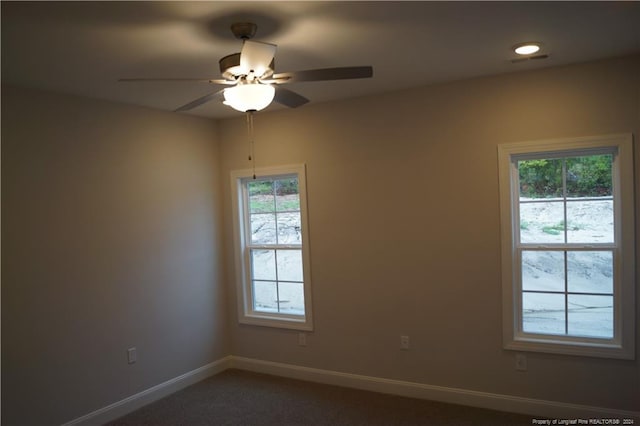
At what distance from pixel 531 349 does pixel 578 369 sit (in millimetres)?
320

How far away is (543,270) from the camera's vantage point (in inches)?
137

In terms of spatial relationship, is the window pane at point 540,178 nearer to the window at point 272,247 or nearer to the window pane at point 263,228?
the window at point 272,247

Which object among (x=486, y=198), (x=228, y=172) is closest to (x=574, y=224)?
(x=486, y=198)

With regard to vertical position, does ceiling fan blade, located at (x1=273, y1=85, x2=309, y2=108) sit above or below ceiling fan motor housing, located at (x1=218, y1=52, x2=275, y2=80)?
below

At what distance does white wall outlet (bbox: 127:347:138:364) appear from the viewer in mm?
3844

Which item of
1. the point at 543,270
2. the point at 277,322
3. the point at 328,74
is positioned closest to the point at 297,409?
the point at 277,322

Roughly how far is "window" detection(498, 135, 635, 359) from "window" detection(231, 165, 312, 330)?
178cm

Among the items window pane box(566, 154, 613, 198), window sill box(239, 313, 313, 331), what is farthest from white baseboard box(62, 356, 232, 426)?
window pane box(566, 154, 613, 198)

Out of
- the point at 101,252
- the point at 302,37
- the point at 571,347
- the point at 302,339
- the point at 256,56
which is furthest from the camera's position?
the point at 302,339

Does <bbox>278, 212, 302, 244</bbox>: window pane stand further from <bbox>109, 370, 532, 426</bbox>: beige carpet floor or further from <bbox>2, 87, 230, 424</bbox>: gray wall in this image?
<bbox>109, 370, 532, 426</bbox>: beige carpet floor

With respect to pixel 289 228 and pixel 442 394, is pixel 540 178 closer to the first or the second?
pixel 442 394

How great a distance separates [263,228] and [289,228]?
315 millimetres

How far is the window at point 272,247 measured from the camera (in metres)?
4.40

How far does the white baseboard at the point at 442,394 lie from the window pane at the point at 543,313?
1.68 feet
